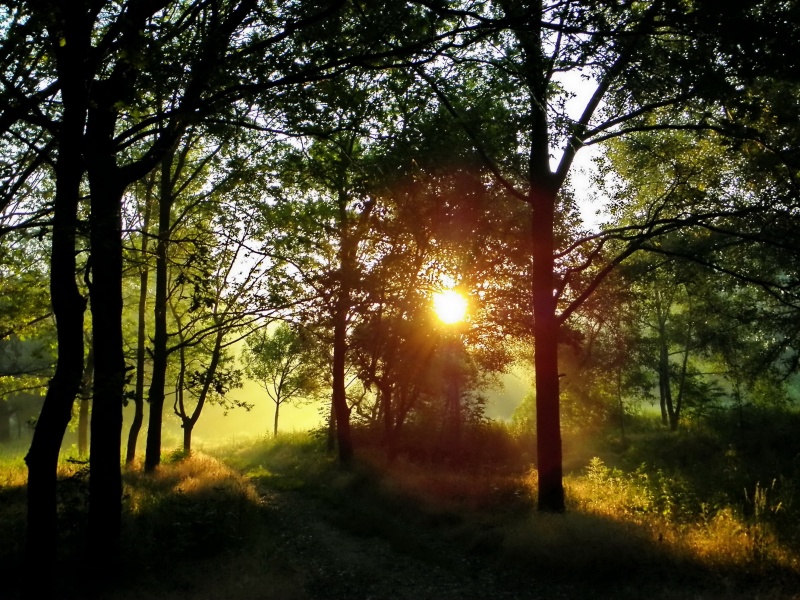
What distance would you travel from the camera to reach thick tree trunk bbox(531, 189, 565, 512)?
1125 centimetres

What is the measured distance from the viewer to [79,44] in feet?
20.5

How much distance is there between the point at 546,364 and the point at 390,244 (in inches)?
306

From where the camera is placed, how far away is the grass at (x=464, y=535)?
734cm

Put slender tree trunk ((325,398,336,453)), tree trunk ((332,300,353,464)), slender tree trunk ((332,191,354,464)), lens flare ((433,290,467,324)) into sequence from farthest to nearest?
slender tree trunk ((325,398,336,453)), tree trunk ((332,300,353,464)), slender tree trunk ((332,191,354,464)), lens flare ((433,290,467,324))

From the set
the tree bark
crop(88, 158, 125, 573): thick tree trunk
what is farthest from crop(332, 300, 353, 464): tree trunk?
the tree bark

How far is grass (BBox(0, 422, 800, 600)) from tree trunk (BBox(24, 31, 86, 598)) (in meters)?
1.49

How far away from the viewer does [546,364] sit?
11.6 m

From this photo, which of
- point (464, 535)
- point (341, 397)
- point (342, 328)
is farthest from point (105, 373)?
point (341, 397)

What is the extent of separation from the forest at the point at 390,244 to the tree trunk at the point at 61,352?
3cm

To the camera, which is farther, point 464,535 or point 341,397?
point 341,397

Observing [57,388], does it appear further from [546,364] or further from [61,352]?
[546,364]

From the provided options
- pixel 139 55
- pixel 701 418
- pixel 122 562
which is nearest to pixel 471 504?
pixel 122 562

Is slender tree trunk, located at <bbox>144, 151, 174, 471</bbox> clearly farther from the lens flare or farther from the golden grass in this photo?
the golden grass

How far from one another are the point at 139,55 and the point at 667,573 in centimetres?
893
